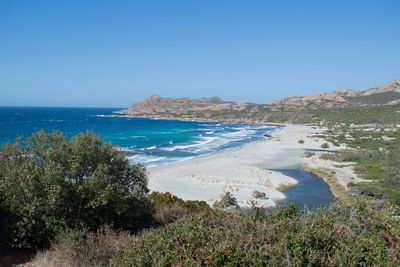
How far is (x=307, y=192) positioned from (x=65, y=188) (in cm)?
2034

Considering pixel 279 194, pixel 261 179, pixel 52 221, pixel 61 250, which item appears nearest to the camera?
pixel 61 250

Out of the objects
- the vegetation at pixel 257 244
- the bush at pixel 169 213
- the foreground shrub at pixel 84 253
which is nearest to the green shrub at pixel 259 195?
the bush at pixel 169 213

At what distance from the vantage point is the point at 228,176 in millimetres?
29969

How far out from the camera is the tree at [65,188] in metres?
9.45

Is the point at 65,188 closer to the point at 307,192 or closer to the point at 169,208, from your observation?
the point at 169,208

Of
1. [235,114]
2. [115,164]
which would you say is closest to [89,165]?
[115,164]

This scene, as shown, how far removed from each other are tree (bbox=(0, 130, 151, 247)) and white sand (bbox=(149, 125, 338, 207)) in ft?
25.0

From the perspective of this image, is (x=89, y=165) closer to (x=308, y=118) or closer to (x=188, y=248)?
(x=188, y=248)

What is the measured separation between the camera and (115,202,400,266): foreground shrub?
5.53 metres

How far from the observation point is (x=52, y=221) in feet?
31.1

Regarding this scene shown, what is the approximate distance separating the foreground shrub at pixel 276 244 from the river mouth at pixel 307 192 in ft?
38.4

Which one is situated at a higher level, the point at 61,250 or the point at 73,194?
the point at 73,194

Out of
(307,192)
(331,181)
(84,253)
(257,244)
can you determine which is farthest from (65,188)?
(331,181)

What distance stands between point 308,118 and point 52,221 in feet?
368
